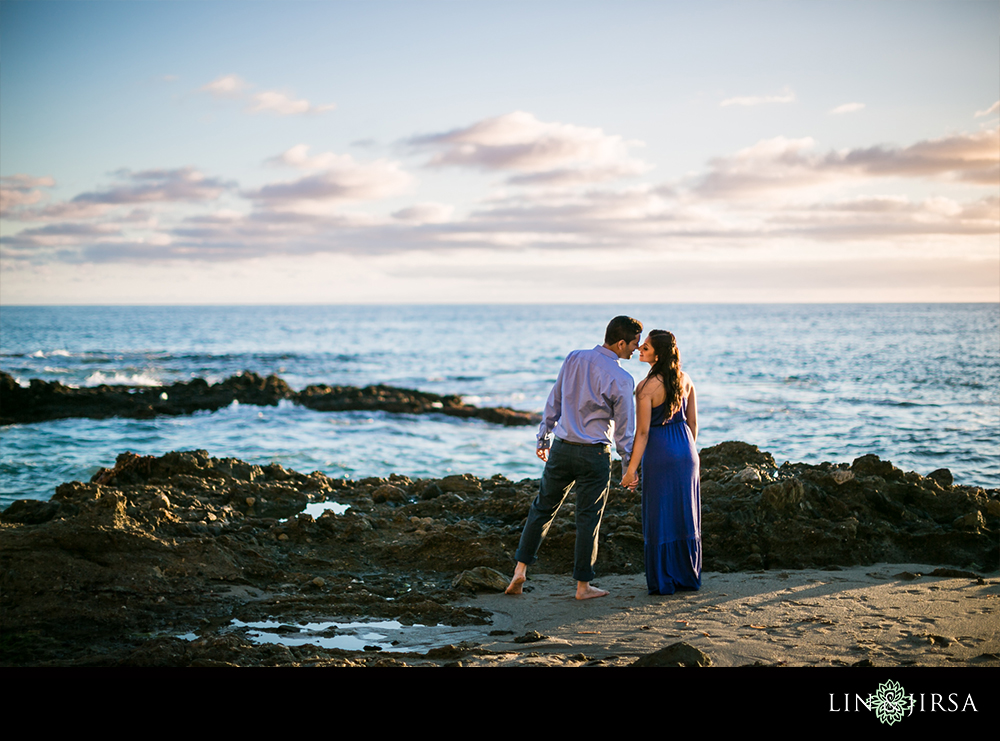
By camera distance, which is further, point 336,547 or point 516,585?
point 336,547

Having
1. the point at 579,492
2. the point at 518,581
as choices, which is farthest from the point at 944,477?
the point at 518,581

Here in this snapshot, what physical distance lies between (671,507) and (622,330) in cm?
151

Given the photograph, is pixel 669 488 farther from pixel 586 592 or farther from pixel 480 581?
pixel 480 581

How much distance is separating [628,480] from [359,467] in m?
8.73

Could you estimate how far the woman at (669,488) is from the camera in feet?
18.4

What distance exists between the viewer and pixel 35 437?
51.5ft

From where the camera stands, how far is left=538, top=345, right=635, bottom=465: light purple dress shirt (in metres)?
5.34

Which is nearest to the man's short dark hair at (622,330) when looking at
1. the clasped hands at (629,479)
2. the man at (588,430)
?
the man at (588,430)

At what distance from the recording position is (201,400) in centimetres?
2122

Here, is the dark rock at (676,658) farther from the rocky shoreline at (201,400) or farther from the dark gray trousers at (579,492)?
the rocky shoreline at (201,400)

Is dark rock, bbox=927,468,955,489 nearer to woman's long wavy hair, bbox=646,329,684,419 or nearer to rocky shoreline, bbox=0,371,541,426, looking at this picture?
woman's long wavy hair, bbox=646,329,684,419

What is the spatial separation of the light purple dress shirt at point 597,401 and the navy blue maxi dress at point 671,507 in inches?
15.0

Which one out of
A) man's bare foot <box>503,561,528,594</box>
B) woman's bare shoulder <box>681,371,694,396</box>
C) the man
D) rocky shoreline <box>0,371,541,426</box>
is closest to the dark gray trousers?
the man

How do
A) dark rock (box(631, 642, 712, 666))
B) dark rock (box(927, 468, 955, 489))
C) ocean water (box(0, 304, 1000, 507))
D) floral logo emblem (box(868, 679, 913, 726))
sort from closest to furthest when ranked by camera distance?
floral logo emblem (box(868, 679, 913, 726))
dark rock (box(631, 642, 712, 666))
dark rock (box(927, 468, 955, 489))
ocean water (box(0, 304, 1000, 507))
